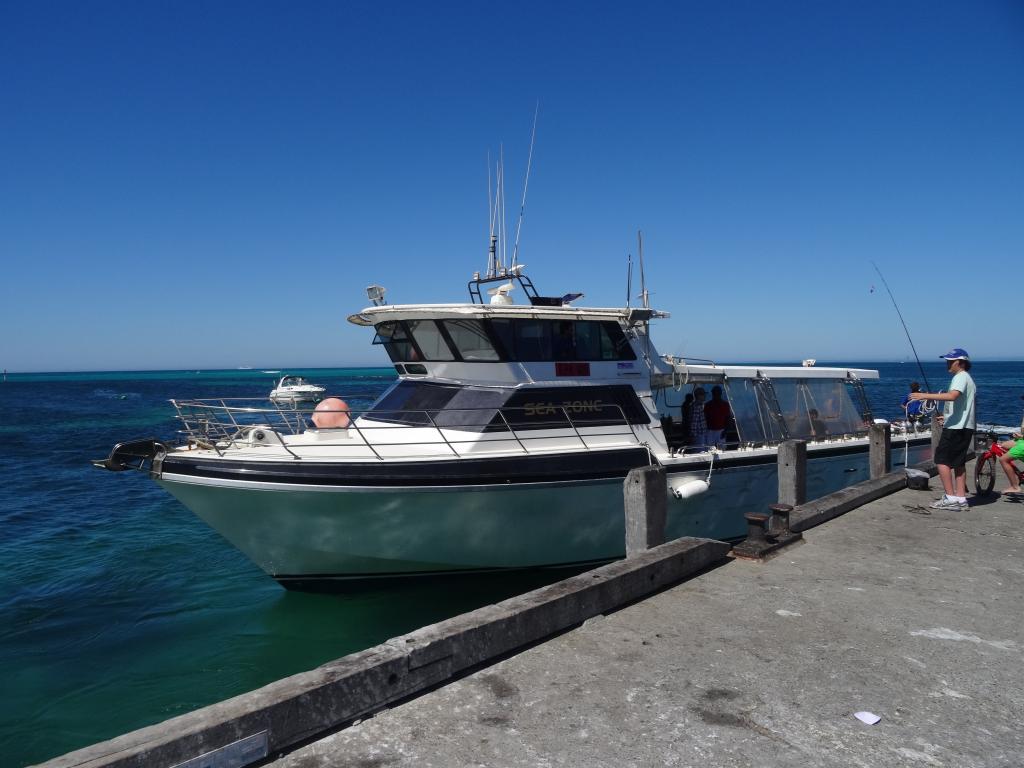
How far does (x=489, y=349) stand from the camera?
8.72 metres

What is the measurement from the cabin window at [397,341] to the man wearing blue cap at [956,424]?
6225 millimetres

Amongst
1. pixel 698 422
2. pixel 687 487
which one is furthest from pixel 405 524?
→ pixel 698 422

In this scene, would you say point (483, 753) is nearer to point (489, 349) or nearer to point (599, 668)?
point (599, 668)

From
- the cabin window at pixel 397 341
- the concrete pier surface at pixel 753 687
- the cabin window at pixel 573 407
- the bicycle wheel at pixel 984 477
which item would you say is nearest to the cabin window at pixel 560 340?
the cabin window at pixel 573 407

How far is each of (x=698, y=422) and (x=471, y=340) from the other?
3776 mm

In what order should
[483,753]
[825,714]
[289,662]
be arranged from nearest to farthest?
[483,753] → [825,714] → [289,662]

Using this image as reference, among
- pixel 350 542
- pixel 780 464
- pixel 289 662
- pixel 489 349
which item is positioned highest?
pixel 489 349

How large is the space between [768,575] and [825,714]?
7.46 feet

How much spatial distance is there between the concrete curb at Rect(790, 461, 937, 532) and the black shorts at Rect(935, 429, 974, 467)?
3.23ft

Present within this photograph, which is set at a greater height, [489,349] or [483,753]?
[489,349]

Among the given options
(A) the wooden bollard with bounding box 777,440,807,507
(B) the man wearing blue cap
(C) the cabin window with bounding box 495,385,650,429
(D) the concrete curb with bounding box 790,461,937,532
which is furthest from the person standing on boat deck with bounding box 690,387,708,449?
(B) the man wearing blue cap

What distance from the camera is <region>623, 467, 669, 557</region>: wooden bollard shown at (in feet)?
21.0

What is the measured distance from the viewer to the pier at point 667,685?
10.3 ft

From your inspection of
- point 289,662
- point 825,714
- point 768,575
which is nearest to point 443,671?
point 825,714
